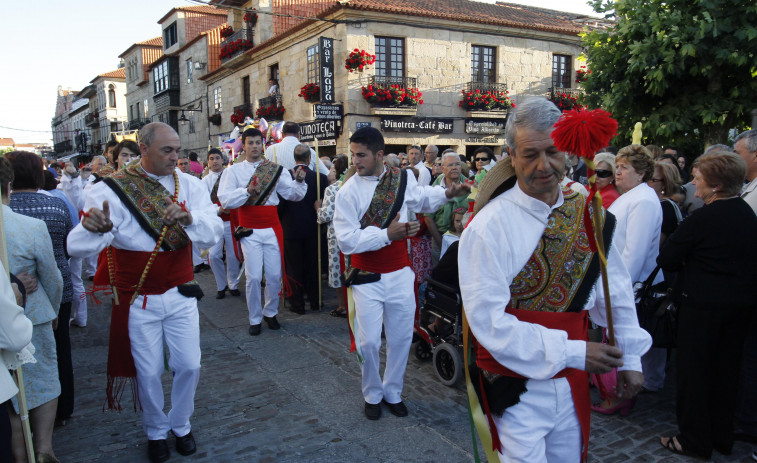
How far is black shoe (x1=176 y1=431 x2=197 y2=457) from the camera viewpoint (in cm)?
342

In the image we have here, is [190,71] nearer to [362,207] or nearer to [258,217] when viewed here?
[258,217]

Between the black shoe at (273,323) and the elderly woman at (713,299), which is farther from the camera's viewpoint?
the black shoe at (273,323)

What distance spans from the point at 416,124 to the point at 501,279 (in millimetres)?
17846

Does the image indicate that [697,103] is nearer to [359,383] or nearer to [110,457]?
[359,383]

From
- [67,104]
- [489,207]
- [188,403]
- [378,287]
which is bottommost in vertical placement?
[188,403]

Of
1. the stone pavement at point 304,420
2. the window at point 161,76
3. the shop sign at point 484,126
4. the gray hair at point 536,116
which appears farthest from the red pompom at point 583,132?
the window at point 161,76

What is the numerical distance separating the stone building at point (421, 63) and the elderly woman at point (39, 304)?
1523 centimetres

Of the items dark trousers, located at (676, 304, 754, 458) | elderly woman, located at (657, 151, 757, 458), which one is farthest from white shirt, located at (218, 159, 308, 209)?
dark trousers, located at (676, 304, 754, 458)

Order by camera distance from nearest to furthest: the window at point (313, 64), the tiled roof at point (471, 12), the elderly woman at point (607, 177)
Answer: the elderly woman at point (607, 177)
the tiled roof at point (471, 12)
the window at point (313, 64)

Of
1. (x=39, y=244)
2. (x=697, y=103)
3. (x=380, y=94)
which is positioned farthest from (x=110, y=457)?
(x=380, y=94)

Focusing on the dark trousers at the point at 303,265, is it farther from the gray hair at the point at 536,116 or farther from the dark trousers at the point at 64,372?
the gray hair at the point at 536,116

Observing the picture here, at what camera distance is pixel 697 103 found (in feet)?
26.7

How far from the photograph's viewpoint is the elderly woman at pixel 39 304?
3.03 metres

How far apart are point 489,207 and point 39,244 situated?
8.87 feet
